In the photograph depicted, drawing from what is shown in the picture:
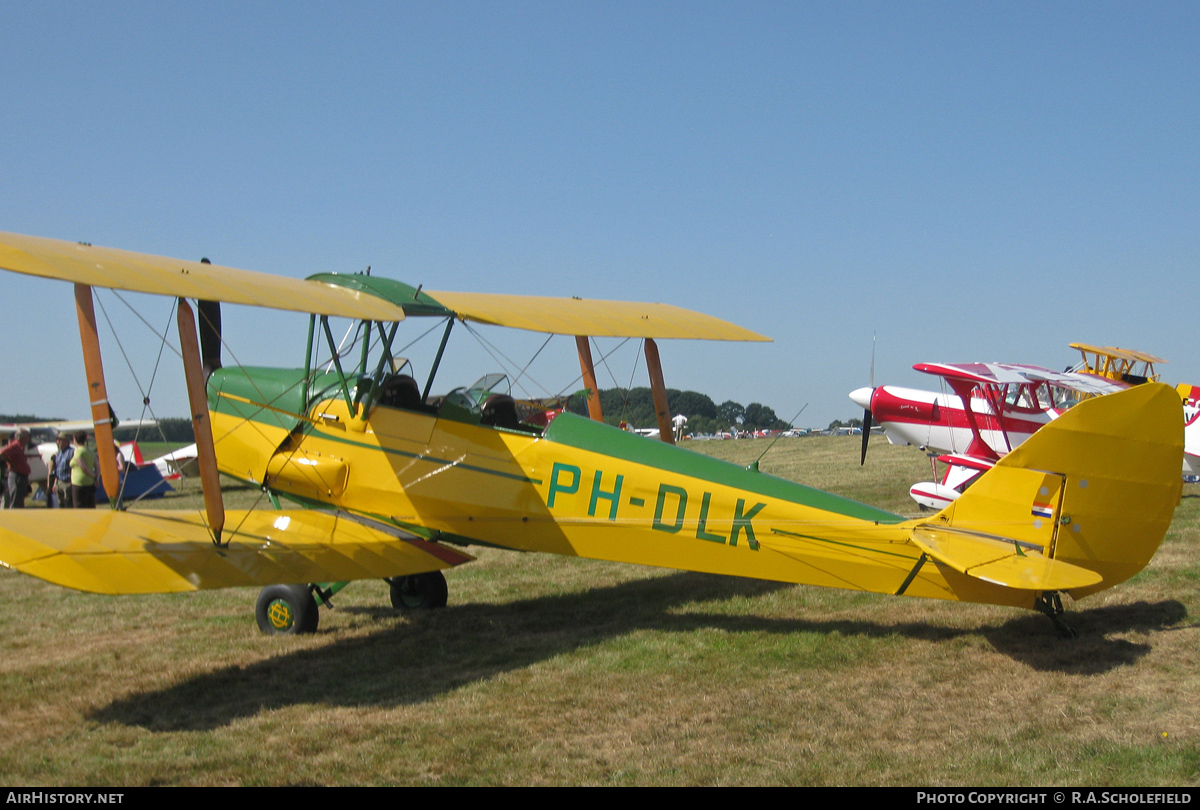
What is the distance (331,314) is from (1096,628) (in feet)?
16.6

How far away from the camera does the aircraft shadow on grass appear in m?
4.92

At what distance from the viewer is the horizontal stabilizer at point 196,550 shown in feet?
15.3

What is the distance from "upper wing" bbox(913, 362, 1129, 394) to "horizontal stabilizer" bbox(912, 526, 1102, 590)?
277 inches

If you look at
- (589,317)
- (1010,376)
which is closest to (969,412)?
(1010,376)

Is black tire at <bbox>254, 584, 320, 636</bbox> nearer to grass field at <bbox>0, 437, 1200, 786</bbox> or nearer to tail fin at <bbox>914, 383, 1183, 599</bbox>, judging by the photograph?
grass field at <bbox>0, 437, 1200, 786</bbox>

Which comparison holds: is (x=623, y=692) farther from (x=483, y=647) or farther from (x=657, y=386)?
(x=657, y=386)

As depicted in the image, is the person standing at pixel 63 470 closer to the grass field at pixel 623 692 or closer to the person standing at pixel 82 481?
the person standing at pixel 82 481

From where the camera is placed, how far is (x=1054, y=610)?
5363 millimetres

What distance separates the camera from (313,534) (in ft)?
20.1

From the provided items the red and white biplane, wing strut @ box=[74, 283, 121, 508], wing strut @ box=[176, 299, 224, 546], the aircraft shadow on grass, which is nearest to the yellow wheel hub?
the aircraft shadow on grass

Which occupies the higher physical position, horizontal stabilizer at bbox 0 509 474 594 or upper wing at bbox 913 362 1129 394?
upper wing at bbox 913 362 1129 394

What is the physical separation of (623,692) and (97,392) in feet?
11.4

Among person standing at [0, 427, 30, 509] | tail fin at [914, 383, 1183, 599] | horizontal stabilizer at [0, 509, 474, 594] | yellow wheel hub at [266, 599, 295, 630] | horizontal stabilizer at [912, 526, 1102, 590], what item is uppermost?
tail fin at [914, 383, 1183, 599]
